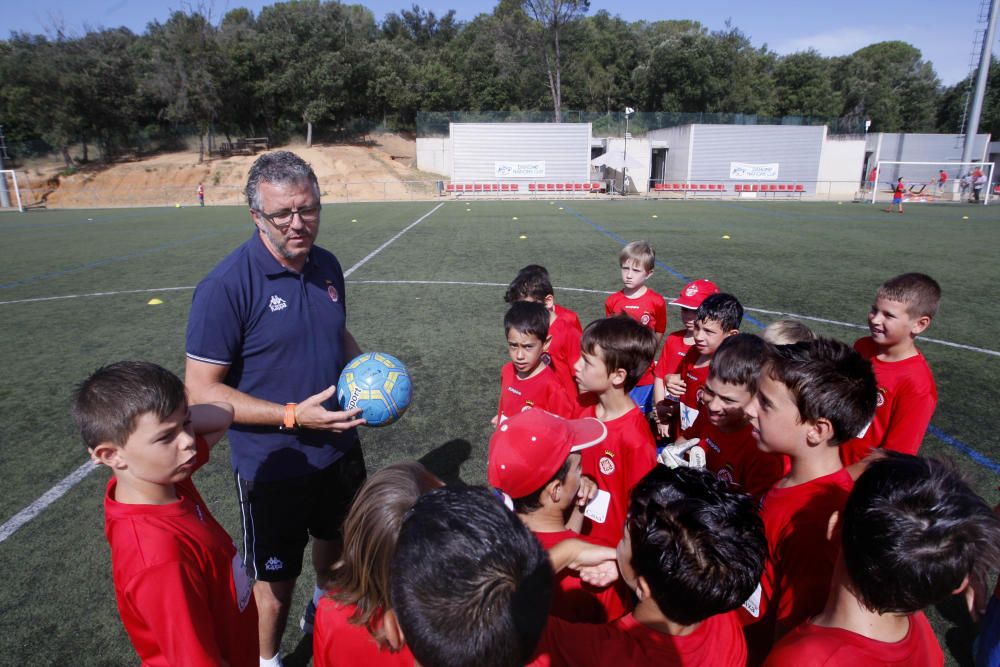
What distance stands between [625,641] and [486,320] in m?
7.32

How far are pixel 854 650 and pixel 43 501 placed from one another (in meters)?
5.28

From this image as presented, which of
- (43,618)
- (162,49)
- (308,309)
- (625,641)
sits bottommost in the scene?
(43,618)

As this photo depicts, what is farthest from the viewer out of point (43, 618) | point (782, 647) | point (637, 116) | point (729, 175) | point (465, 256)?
point (637, 116)

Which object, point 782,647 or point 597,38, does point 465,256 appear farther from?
point 597,38

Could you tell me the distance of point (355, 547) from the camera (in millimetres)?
1659

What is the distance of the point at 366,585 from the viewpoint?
1646 millimetres

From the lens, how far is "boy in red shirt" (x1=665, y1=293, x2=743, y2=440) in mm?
3898

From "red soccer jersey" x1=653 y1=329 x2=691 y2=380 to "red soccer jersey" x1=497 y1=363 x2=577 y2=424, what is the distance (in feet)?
4.18

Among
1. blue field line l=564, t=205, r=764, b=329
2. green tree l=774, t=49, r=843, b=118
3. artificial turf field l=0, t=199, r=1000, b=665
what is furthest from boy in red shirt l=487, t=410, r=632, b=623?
green tree l=774, t=49, r=843, b=118

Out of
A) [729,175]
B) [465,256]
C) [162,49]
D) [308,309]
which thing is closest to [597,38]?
[729,175]

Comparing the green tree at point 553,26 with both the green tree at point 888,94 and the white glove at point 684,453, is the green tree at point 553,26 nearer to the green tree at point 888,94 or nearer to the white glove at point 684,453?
the green tree at point 888,94

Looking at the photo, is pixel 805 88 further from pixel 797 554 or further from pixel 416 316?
pixel 797 554

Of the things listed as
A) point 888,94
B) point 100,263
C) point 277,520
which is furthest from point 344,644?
point 888,94

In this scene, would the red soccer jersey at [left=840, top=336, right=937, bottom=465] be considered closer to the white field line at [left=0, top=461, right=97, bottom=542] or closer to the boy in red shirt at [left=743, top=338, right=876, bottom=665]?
the boy in red shirt at [left=743, top=338, right=876, bottom=665]
